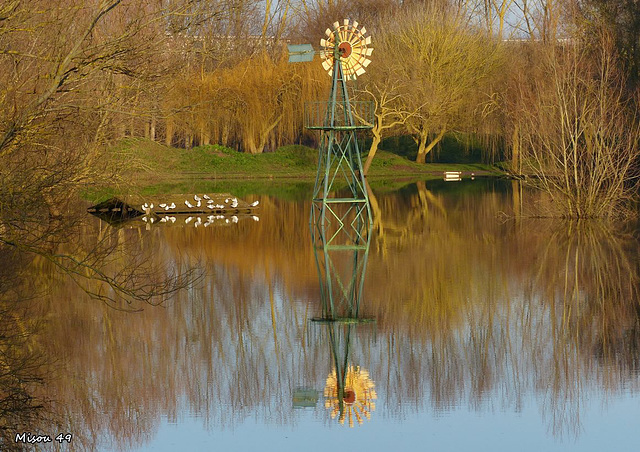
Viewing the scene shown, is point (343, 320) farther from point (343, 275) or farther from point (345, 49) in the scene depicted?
point (345, 49)

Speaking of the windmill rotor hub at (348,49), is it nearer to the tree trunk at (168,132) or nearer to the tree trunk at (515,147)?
the tree trunk at (168,132)

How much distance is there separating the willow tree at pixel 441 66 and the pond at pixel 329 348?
28.3 metres

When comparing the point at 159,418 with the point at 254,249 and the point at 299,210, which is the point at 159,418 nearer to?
the point at 254,249

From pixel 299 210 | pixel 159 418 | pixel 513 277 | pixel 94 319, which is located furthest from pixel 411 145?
pixel 159 418

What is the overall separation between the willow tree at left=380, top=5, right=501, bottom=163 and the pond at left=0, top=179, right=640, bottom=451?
28342 millimetres

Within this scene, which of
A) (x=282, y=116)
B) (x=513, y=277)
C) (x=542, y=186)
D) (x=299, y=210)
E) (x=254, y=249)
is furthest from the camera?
(x=282, y=116)

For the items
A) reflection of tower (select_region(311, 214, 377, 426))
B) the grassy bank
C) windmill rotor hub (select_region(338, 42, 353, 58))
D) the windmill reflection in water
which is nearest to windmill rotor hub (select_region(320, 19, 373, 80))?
windmill rotor hub (select_region(338, 42, 353, 58))

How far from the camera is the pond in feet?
28.2

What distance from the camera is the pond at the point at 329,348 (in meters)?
8.60

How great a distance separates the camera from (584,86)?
2531cm

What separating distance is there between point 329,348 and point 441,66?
3904 cm

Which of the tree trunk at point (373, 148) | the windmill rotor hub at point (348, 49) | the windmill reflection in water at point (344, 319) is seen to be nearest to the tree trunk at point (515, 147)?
the tree trunk at point (373, 148)

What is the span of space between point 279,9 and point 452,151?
66.4 ft

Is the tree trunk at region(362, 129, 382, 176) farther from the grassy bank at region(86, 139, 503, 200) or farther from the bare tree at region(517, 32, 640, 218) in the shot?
the bare tree at region(517, 32, 640, 218)
